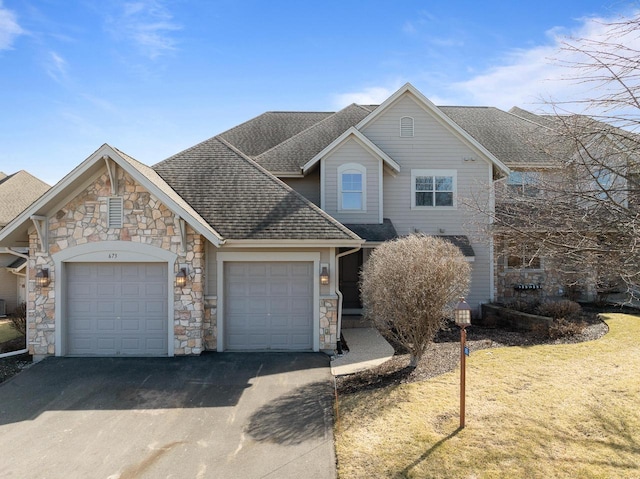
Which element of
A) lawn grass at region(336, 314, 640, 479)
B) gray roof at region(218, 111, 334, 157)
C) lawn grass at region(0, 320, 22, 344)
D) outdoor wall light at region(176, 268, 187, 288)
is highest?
gray roof at region(218, 111, 334, 157)

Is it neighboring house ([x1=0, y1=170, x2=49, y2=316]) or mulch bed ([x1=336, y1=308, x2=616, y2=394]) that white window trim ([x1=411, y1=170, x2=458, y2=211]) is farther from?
neighboring house ([x1=0, y1=170, x2=49, y2=316])

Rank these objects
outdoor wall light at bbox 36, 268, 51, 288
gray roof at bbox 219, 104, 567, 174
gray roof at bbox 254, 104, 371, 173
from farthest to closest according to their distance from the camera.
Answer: gray roof at bbox 219, 104, 567, 174 → gray roof at bbox 254, 104, 371, 173 → outdoor wall light at bbox 36, 268, 51, 288

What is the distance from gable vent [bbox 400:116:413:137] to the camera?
49.0 ft

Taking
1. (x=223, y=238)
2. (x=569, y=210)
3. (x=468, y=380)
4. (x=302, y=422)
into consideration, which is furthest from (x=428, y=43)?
(x=302, y=422)

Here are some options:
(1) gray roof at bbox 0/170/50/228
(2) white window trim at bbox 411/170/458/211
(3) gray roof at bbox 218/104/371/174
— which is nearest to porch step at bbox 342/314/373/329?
(2) white window trim at bbox 411/170/458/211

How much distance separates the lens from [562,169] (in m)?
6.06

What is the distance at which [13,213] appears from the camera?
1956 cm

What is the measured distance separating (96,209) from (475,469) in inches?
386

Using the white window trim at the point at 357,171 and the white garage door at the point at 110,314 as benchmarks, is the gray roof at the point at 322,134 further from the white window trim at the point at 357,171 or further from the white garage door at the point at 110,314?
the white garage door at the point at 110,314

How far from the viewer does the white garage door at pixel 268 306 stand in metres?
10.2

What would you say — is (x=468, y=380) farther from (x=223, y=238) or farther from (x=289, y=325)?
(x=223, y=238)

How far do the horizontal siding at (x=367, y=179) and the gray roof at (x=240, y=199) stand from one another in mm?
3060

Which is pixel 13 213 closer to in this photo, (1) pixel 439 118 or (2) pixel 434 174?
(2) pixel 434 174

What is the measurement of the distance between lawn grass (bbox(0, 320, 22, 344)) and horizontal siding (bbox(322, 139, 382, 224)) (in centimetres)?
1209
